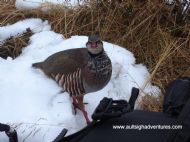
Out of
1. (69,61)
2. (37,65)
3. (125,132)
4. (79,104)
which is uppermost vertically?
(125,132)

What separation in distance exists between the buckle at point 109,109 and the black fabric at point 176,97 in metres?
0.15

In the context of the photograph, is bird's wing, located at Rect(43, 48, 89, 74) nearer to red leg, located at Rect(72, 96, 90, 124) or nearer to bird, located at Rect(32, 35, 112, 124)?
bird, located at Rect(32, 35, 112, 124)

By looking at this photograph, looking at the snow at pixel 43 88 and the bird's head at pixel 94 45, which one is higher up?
the bird's head at pixel 94 45

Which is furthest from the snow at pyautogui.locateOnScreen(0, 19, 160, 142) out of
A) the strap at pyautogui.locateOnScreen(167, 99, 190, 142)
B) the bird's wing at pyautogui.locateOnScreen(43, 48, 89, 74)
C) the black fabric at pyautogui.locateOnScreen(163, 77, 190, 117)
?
the strap at pyautogui.locateOnScreen(167, 99, 190, 142)

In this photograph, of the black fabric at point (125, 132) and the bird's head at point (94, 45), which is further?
the bird's head at point (94, 45)

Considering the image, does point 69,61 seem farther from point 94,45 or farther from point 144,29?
point 144,29

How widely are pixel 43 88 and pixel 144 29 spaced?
3.46ft

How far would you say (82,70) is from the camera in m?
3.08

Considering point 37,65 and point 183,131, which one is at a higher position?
point 183,131

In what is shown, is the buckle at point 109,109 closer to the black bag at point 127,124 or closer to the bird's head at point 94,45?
the black bag at point 127,124

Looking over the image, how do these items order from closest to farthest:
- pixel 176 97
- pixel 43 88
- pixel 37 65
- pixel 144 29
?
pixel 176 97, pixel 43 88, pixel 37 65, pixel 144 29

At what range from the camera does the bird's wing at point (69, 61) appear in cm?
310

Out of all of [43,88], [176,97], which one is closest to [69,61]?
[43,88]

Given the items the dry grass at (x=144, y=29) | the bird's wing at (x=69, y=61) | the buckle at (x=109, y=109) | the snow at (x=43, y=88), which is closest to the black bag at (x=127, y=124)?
the buckle at (x=109, y=109)
